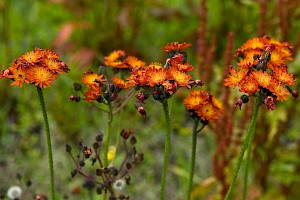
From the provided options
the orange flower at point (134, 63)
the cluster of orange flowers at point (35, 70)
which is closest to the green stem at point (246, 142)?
the orange flower at point (134, 63)

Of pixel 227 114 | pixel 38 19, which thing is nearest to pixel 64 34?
pixel 38 19

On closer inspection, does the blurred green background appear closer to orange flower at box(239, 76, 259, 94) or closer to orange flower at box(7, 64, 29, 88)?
orange flower at box(239, 76, 259, 94)

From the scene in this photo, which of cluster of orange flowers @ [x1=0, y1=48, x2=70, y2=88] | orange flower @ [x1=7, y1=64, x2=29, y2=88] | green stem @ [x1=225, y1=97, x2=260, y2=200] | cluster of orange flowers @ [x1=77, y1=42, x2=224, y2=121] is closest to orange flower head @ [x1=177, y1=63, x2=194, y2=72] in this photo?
cluster of orange flowers @ [x1=77, y1=42, x2=224, y2=121]

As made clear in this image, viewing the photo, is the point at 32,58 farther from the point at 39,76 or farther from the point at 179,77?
the point at 179,77

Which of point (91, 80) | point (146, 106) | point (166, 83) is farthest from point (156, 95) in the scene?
point (146, 106)

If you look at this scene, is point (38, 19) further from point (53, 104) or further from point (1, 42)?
point (53, 104)

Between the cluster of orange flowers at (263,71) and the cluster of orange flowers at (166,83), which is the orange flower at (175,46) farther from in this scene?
the cluster of orange flowers at (263,71)
